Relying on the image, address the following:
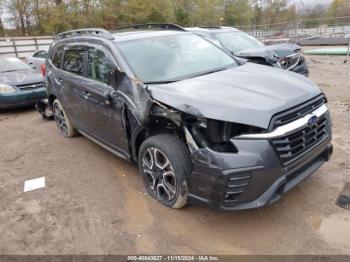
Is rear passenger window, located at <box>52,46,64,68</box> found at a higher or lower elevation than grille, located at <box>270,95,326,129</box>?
higher

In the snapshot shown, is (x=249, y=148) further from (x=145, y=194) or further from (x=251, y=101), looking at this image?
(x=145, y=194)

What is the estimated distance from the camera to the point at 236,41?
800 cm

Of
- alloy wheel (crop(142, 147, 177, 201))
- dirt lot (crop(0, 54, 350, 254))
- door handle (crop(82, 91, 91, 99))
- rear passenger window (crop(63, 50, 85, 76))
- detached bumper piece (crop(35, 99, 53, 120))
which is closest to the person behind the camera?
dirt lot (crop(0, 54, 350, 254))

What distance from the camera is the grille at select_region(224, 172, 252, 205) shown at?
2.57 m

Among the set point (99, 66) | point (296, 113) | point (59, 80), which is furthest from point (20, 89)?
point (296, 113)

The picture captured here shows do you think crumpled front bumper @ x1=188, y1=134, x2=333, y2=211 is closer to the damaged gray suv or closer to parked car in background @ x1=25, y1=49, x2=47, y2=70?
the damaged gray suv

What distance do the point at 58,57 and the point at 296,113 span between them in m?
4.17

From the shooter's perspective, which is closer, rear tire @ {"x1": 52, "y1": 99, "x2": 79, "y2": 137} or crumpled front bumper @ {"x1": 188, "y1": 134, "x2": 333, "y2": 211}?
crumpled front bumper @ {"x1": 188, "y1": 134, "x2": 333, "y2": 211}

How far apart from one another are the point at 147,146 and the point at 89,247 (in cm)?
110

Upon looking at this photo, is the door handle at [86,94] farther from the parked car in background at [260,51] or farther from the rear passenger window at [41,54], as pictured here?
the rear passenger window at [41,54]

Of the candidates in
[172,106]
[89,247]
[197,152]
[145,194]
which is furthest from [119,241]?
[172,106]

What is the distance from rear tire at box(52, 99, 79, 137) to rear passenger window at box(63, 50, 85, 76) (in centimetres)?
91

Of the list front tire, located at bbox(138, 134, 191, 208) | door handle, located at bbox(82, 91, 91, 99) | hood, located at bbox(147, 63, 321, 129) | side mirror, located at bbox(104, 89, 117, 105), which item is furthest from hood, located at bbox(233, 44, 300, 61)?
front tire, located at bbox(138, 134, 191, 208)

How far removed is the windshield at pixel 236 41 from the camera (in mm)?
7734
